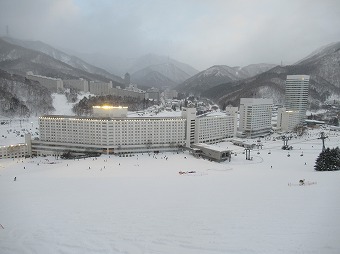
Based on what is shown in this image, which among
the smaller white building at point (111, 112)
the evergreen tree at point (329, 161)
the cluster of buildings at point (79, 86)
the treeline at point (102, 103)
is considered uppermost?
the cluster of buildings at point (79, 86)

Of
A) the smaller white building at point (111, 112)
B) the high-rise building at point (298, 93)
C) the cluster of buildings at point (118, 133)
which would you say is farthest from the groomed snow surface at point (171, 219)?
the high-rise building at point (298, 93)

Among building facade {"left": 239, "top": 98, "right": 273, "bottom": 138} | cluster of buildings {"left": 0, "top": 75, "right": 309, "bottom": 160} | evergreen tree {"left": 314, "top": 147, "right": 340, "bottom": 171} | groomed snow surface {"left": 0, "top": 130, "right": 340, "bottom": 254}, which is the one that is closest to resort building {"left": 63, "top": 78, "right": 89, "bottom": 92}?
cluster of buildings {"left": 0, "top": 75, "right": 309, "bottom": 160}

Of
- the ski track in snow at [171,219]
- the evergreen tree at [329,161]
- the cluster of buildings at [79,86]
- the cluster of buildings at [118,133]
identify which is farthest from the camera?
the cluster of buildings at [79,86]

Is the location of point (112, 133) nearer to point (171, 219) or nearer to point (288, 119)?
point (171, 219)

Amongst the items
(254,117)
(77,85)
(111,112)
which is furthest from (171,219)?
(77,85)

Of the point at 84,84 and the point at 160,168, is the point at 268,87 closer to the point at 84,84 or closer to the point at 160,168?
the point at 84,84

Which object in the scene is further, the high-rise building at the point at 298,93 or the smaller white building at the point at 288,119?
the high-rise building at the point at 298,93

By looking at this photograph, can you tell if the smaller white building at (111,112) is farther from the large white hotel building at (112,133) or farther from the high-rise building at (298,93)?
the high-rise building at (298,93)
